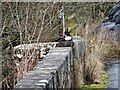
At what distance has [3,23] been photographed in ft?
24.9

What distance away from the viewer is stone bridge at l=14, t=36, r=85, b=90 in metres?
4.03

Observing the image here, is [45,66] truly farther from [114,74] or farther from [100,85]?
[114,74]

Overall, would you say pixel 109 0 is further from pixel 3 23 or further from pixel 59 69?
pixel 59 69

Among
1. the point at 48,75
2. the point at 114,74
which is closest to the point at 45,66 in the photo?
the point at 48,75

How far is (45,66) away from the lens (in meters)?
4.87

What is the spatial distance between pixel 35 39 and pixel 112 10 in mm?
10911

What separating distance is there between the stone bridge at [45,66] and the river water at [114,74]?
2.95 ft

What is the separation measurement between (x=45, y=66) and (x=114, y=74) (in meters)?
4.69

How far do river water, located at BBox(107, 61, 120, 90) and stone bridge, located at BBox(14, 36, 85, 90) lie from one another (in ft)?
2.95

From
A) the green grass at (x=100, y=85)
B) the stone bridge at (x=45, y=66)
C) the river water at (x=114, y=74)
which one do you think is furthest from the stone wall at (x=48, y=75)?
the river water at (x=114, y=74)

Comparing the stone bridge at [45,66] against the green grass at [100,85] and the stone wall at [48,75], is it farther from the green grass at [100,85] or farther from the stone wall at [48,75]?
the green grass at [100,85]

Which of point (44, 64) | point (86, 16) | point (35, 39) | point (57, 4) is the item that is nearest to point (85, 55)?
point (35, 39)

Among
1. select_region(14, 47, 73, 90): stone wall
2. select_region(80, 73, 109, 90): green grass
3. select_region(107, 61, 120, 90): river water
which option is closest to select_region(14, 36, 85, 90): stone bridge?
select_region(14, 47, 73, 90): stone wall

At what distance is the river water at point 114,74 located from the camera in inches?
315
